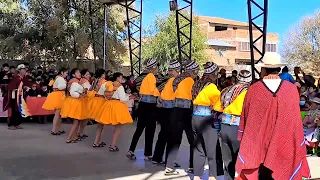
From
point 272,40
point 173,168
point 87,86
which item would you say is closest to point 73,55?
point 87,86

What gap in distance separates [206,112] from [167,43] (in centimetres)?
3095

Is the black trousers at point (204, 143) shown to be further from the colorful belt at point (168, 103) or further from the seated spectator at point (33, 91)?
the seated spectator at point (33, 91)

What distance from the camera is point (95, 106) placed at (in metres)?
8.47

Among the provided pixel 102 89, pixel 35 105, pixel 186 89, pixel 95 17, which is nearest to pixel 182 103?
pixel 186 89

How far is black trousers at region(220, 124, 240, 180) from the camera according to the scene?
16.7ft

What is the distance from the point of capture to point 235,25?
63406mm

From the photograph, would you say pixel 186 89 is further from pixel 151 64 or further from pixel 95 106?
pixel 95 106

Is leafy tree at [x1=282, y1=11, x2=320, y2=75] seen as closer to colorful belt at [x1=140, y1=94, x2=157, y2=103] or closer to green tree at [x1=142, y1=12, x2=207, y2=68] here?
green tree at [x1=142, y1=12, x2=207, y2=68]

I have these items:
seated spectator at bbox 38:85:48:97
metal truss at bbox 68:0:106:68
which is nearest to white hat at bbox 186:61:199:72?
seated spectator at bbox 38:85:48:97

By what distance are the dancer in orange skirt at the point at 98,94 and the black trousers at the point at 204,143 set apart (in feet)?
9.63

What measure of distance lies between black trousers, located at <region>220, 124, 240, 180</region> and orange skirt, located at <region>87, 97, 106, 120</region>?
356 cm

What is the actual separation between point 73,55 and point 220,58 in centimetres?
3319

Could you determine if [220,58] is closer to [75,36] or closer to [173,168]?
[75,36]

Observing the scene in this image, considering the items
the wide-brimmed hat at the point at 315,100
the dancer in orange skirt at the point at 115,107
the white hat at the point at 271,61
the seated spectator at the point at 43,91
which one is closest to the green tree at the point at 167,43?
the seated spectator at the point at 43,91
